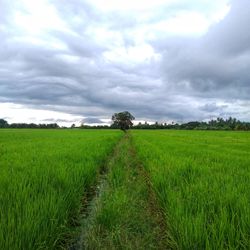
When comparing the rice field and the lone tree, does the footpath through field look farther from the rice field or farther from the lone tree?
the lone tree

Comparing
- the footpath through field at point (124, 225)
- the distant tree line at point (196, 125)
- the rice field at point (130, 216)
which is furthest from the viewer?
the distant tree line at point (196, 125)

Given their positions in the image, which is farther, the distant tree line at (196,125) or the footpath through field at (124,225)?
the distant tree line at (196,125)

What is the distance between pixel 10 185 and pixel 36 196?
74 cm

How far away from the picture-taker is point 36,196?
352 centimetres

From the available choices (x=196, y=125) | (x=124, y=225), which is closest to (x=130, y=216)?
(x=124, y=225)

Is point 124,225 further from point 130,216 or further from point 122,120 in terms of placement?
point 122,120

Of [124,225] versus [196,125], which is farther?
[196,125]

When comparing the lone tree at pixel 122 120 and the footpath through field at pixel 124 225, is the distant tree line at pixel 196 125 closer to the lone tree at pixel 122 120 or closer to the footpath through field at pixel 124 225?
the lone tree at pixel 122 120

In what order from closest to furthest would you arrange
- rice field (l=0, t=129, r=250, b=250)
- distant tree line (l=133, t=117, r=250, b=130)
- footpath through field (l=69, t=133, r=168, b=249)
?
rice field (l=0, t=129, r=250, b=250)
footpath through field (l=69, t=133, r=168, b=249)
distant tree line (l=133, t=117, r=250, b=130)

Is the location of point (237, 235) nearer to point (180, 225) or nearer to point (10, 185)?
point (180, 225)

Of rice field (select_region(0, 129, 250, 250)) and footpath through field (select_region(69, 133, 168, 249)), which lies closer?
rice field (select_region(0, 129, 250, 250))

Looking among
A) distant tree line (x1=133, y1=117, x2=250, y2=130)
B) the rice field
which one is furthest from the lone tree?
the rice field

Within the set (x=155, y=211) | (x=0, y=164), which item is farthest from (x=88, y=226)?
(x=0, y=164)

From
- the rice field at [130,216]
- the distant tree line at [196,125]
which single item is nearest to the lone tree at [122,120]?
the distant tree line at [196,125]
